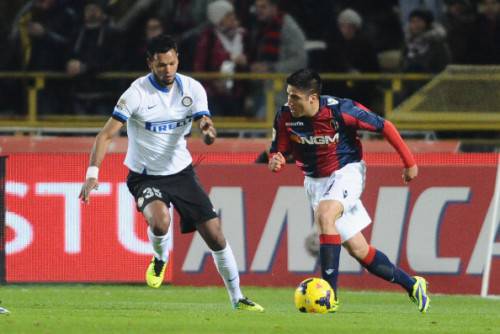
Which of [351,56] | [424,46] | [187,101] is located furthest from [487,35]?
[187,101]

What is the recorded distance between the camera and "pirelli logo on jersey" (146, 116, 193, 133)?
12492 mm

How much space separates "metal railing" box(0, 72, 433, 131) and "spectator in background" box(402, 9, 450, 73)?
0.22m

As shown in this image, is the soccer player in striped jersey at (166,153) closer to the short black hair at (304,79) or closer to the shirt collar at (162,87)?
the shirt collar at (162,87)

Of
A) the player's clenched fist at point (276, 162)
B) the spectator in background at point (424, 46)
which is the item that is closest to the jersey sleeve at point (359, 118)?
the player's clenched fist at point (276, 162)

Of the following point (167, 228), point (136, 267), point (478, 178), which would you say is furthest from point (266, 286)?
point (167, 228)

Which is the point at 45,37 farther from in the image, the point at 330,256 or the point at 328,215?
the point at 330,256

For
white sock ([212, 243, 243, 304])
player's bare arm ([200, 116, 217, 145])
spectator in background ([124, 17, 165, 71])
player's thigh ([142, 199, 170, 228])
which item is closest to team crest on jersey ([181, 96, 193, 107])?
player's bare arm ([200, 116, 217, 145])

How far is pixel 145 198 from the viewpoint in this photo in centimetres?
1245

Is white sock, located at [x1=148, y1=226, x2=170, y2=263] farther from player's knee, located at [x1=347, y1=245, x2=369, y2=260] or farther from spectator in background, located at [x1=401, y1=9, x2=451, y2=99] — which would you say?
spectator in background, located at [x1=401, y1=9, x2=451, y2=99]

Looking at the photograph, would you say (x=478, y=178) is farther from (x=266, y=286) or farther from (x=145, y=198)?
(x=145, y=198)

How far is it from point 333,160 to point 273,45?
6.21 metres

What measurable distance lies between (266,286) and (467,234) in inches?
86.7

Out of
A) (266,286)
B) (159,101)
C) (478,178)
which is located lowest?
(266,286)

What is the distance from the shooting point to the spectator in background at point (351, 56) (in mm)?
18355
